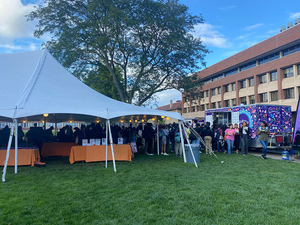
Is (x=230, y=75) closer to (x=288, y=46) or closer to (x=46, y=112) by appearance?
(x=288, y=46)

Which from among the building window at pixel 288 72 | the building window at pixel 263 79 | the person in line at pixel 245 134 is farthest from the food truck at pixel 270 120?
the building window at pixel 263 79

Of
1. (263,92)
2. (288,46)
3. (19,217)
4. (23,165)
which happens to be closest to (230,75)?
(263,92)

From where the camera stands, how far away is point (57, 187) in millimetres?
5453

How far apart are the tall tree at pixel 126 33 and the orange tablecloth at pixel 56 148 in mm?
7099

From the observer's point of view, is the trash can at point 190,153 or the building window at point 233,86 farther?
the building window at point 233,86

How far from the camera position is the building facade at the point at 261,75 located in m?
26.7

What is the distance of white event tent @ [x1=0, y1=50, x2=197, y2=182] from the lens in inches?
285

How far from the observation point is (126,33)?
51.4 ft

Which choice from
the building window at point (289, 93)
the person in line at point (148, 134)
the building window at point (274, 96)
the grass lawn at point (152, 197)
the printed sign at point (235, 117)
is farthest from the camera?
the building window at point (274, 96)

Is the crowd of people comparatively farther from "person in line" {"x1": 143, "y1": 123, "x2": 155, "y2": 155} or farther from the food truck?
the food truck

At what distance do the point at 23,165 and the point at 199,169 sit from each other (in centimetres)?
678

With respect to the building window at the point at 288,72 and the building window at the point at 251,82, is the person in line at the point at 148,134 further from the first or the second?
the building window at the point at 251,82

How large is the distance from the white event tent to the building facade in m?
12.9

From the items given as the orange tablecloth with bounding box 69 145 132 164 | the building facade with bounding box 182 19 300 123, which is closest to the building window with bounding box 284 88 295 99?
the building facade with bounding box 182 19 300 123
